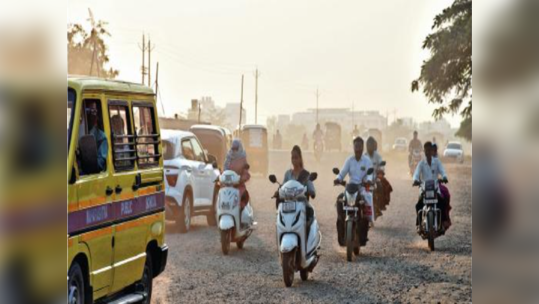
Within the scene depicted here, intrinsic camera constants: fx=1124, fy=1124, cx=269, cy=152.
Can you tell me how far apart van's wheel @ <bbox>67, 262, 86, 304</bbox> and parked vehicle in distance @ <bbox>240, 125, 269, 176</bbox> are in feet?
131

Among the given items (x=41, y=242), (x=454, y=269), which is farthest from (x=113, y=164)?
(x=454, y=269)

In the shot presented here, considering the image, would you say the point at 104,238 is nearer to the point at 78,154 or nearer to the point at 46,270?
the point at 78,154

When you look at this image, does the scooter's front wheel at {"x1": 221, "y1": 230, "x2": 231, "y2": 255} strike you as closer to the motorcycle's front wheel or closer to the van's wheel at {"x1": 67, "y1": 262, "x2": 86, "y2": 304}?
the motorcycle's front wheel

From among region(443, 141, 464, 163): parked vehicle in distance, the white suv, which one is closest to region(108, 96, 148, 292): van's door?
the white suv

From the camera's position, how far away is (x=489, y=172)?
3.13 metres

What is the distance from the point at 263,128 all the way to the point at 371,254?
32.8 metres

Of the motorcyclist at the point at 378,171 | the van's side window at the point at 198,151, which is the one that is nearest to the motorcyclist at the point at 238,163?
the van's side window at the point at 198,151

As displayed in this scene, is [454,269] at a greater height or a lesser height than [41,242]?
lesser

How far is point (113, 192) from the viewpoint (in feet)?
29.4

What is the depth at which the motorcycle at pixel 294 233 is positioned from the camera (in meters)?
13.0

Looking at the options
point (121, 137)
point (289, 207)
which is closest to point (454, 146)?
point (289, 207)

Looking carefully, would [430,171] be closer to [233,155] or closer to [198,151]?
[233,155]

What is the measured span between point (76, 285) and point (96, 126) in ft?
4.61

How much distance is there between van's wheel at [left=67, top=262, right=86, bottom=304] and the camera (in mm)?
7895
